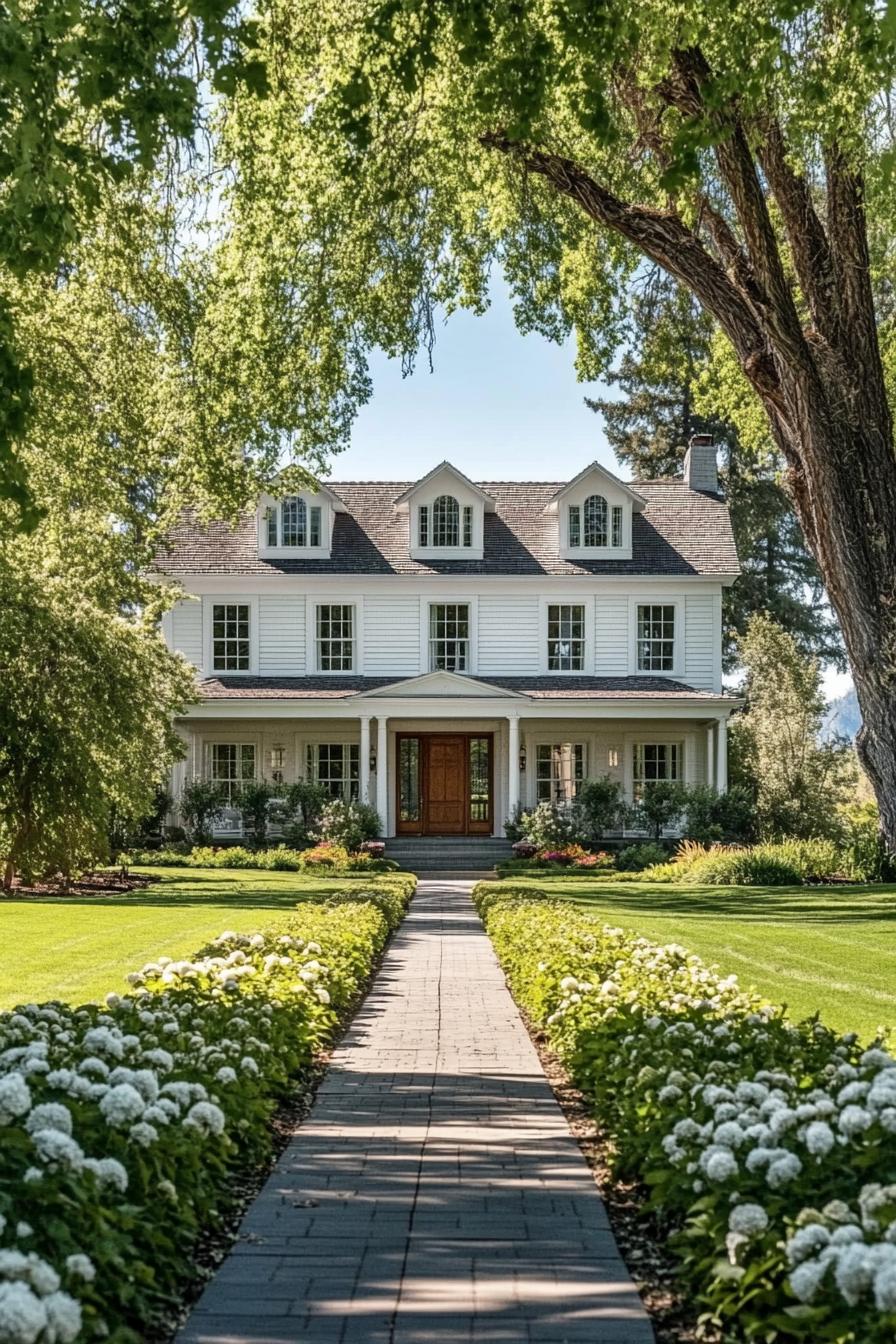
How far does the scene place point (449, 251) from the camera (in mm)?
15805

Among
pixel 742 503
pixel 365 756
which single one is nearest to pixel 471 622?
pixel 365 756

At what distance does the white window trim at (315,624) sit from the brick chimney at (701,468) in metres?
8.99

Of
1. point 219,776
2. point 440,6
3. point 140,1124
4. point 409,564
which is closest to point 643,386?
point 409,564

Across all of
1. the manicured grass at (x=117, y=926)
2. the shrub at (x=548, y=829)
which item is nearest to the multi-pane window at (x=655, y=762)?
the shrub at (x=548, y=829)

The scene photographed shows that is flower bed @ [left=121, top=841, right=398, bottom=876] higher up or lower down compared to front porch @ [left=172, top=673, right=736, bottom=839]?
lower down

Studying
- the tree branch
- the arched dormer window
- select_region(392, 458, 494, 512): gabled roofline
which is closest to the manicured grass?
the tree branch

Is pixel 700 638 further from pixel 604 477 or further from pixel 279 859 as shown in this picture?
pixel 279 859

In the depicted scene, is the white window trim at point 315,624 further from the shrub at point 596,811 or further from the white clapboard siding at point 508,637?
the shrub at point 596,811

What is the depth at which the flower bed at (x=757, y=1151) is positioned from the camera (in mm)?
3637

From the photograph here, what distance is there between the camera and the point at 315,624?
3228 cm

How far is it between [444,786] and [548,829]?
3871mm

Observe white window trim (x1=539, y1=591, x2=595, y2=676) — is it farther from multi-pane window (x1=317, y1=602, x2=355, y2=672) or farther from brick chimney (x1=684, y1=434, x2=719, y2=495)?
brick chimney (x1=684, y1=434, x2=719, y2=495)

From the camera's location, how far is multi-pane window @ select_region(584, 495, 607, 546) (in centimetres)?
3275

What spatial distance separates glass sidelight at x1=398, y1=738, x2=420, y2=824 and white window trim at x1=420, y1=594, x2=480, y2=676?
1.70 meters
